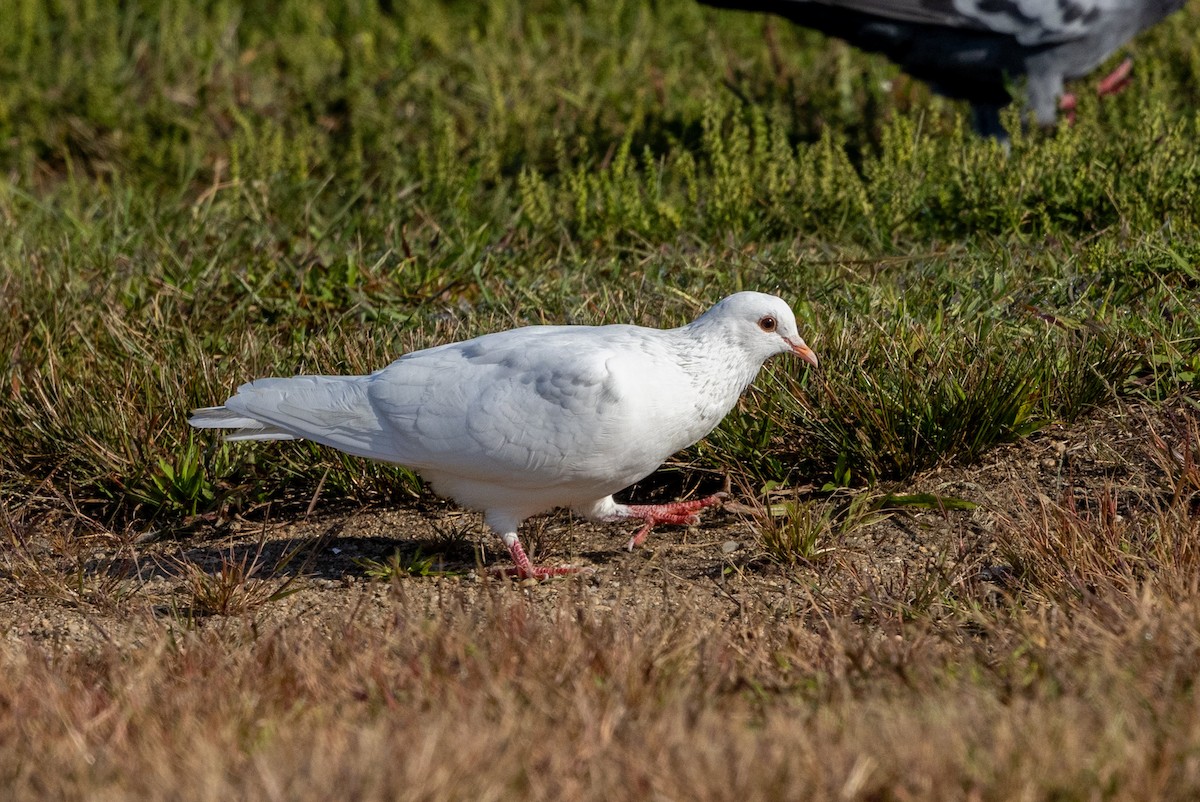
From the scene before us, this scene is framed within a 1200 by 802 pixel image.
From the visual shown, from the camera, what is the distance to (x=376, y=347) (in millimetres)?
4039

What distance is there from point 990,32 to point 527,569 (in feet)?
9.96

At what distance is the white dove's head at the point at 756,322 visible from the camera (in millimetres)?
3229

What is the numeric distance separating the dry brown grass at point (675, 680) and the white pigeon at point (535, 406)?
0.25m

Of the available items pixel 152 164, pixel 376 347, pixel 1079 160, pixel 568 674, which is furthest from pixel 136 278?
pixel 1079 160

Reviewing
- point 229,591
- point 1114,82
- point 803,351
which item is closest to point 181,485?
point 229,591

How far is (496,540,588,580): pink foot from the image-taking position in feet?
11.0

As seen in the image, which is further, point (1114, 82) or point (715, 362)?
point (1114, 82)

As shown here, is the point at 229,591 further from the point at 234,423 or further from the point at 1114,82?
the point at 1114,82

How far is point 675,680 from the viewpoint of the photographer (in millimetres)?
2518

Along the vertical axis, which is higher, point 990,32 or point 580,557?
point 990,32

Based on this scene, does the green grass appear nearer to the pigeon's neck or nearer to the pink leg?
the pink leg

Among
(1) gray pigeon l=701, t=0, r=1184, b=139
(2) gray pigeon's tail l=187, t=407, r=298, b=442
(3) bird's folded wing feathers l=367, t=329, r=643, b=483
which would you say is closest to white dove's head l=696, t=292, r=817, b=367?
(3) bird's folded wing feathers l=367, t=329, r=643, b=483

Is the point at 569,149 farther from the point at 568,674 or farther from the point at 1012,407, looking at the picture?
the point at 568,674

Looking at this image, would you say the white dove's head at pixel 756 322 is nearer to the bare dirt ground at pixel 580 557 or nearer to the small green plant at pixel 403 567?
the bare dirt ground at pixel 580 557
